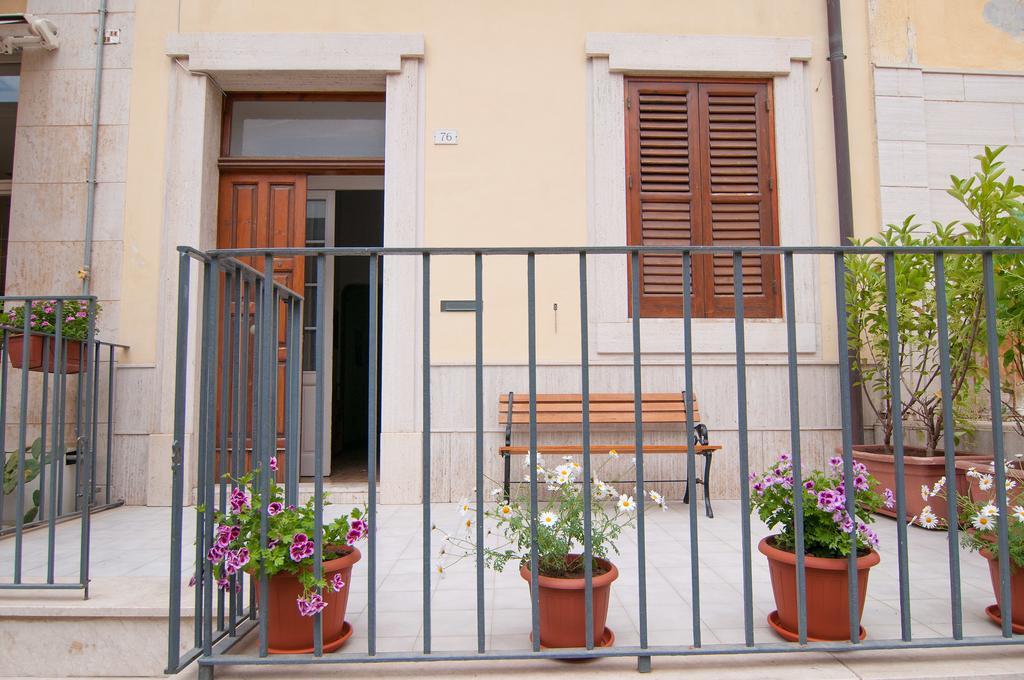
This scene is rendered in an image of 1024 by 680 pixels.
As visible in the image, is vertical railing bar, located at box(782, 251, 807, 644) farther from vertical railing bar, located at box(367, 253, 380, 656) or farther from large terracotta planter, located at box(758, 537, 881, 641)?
vertical railing bar, located at box(367, 253, 380, 656)

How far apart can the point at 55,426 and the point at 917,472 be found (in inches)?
194

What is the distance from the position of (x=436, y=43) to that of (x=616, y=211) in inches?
76.0

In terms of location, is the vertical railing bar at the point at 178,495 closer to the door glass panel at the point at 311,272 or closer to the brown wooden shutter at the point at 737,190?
the door glass panel at the point at 311,272

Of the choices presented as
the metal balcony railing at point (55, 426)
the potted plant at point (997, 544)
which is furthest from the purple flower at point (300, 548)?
the potted plant at point (997, 544)

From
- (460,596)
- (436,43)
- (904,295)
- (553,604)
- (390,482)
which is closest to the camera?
(553,604)

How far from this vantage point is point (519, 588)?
274 centimetres

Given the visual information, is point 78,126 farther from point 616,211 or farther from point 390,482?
point 616,211

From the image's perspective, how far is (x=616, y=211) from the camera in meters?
4.86

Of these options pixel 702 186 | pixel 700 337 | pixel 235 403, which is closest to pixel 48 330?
pixel 235 403

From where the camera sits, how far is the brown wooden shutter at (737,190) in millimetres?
4977

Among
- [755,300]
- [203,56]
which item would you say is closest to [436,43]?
[203,56]

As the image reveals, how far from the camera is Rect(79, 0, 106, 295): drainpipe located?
15.3 feet

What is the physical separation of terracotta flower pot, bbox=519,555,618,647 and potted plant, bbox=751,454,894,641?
0.62 metres

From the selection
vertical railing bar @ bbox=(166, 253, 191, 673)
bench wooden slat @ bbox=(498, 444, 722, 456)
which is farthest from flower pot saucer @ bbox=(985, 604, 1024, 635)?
vertical railing bar @ bbox=(166, 253, 191, 673)
